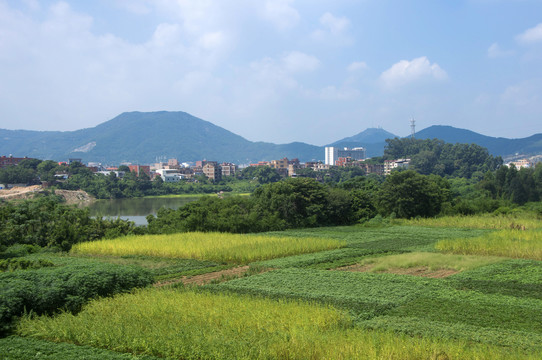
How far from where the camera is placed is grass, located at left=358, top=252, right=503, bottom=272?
16.1m

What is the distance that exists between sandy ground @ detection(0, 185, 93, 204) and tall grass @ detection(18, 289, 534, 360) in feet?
204

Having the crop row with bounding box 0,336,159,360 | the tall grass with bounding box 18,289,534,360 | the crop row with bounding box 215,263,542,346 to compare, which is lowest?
the crop row with bounding box 215,263,542,346

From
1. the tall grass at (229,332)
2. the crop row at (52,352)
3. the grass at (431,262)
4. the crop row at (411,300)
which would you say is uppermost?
the tall grass at (229,332)

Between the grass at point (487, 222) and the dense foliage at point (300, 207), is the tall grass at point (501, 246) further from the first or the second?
the dense foliage at point (300, 207)

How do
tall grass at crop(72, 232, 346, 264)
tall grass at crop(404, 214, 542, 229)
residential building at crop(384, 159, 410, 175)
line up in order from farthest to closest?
residential building at crop(384, 159, 410, 175) → tall grass at crop(404, 214, 542, 229) → tall grass at crop(72, 232, 346, 264)

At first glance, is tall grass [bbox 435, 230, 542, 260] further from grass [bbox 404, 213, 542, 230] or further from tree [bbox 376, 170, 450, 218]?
tree [bbox 376, 170, 450, 218]

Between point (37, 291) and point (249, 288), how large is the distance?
5419mm

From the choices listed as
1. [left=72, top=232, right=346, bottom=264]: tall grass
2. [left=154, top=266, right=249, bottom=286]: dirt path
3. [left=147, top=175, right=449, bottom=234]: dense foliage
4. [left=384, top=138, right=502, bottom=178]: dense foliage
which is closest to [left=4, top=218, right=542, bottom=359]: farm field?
[left=154, top=266, right=249, bottom=286]: dirt path

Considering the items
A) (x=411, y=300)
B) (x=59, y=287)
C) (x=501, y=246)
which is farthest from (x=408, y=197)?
(x=59, y=287)

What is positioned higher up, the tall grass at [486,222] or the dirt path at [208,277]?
the dirt path at [208,277]

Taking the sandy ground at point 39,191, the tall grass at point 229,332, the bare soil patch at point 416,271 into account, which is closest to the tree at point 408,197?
the bare soil patch at point 416,271

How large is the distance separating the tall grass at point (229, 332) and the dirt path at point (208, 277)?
12.3ft

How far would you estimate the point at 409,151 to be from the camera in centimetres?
13488

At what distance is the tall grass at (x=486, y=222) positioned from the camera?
94.5ft
